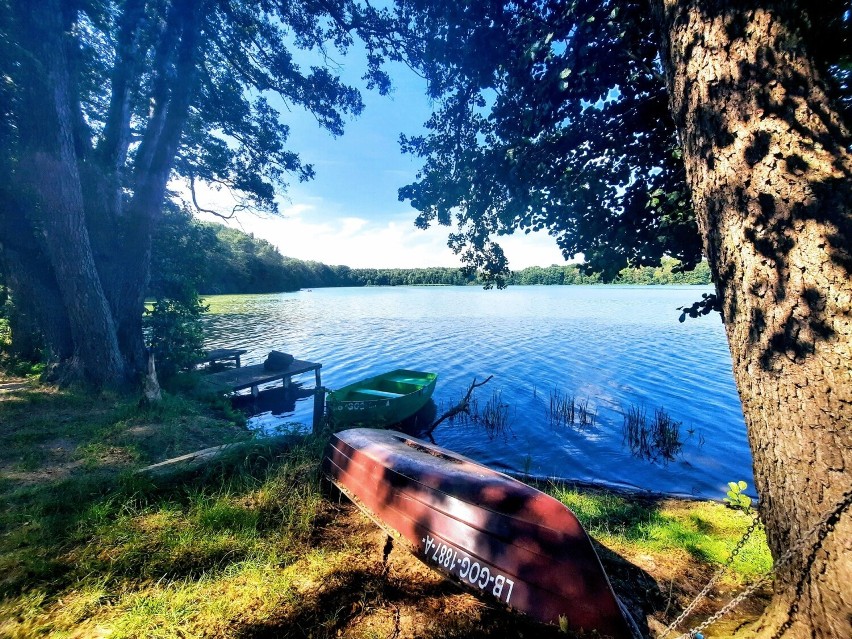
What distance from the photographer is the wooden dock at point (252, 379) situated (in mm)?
11570

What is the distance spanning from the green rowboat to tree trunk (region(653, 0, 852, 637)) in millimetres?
7752

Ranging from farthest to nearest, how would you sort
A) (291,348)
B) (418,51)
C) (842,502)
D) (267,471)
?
1. (291,348)
2. (418,51)
3. (267,471)
4. (842,502)

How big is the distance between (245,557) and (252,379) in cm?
1151

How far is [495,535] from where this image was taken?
3068 mm

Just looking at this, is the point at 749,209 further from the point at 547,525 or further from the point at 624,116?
Result: the point at 624,116

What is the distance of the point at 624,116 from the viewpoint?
4.52 metres

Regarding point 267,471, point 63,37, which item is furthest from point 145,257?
point 267,471

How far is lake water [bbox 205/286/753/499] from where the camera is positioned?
9273 millimetres

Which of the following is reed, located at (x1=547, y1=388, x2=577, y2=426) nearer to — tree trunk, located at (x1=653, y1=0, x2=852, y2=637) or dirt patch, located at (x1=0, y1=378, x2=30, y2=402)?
tree trunk, located at (x1=653, y1=0, x2=852, y2=637)

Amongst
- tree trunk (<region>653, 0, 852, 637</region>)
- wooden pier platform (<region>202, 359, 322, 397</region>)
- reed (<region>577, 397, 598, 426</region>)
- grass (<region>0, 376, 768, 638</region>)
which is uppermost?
tree trunk (<region>653, 0, 852, 637</region>)

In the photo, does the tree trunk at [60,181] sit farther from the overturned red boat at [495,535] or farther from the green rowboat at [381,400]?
the overturned red boat at [495,535]

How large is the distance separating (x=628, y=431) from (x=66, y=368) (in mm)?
16616

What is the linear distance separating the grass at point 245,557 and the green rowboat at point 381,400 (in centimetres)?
327

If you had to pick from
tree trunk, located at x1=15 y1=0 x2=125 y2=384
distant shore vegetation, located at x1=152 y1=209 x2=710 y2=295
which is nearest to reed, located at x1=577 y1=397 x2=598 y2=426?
distant shore vegetation, located at x1=152 y1=209 x2=710 y2=295
